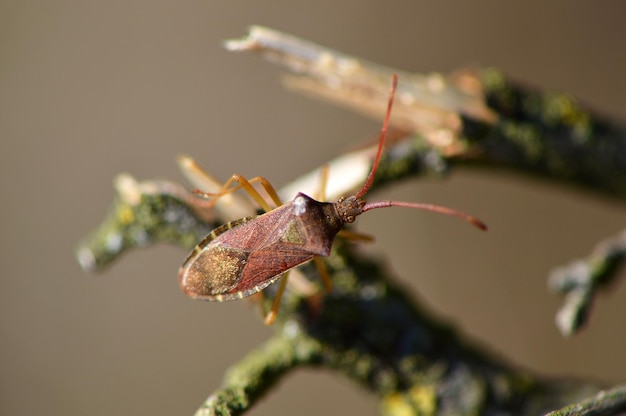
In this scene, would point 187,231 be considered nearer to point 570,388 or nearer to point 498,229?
point 570,388

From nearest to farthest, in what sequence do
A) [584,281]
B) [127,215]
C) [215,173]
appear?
1. [127,215]
2. [584,281]
3. [215,173]

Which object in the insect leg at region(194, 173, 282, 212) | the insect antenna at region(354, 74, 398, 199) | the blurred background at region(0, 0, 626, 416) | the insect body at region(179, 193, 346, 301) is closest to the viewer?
the insect antenna at region(354, 74, 398, 199)

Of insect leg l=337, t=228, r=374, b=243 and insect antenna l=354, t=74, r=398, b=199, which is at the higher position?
insect antenna l=354, t=74, r=398, b=199

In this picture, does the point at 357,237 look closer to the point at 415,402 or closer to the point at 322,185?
the point at 322,185

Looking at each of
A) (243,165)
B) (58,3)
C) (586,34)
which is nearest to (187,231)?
(243,165)

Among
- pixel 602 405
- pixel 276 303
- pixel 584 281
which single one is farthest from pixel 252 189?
pixel 602 405

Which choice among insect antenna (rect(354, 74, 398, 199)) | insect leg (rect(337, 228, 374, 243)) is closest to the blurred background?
insect leg (rect(337, 228, 374, 243))

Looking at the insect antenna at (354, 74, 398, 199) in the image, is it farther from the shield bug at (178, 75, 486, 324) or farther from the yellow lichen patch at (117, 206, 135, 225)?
the yellow lichen patch at (117, 206, 135, 225)
